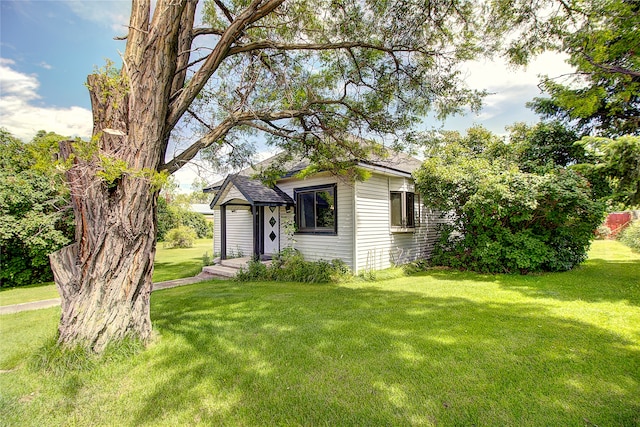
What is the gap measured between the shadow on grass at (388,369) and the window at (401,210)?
5223 millimetres

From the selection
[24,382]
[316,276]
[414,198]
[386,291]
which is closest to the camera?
[24,382]

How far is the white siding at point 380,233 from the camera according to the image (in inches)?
351

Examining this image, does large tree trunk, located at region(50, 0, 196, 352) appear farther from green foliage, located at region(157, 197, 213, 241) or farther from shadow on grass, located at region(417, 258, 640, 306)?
green foliage, located at region(157, 197, 213, 241)

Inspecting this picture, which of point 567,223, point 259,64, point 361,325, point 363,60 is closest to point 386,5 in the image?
point 363,60

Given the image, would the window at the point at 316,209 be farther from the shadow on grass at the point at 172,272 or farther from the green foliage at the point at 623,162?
the green foliage at the point at 623,162

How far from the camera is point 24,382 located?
3.02m

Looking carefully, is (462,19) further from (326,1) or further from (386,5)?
(326,1)

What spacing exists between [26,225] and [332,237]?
28.5 feet

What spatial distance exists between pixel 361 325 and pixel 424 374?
155cm

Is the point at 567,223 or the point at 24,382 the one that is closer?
the point at 24,382

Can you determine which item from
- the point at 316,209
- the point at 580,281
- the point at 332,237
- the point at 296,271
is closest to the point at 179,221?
the point at 316,209

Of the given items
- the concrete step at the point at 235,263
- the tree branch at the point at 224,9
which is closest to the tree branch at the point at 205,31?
the tree branch at the point at 224,9

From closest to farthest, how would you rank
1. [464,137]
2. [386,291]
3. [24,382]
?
1. [24,382]
2. [386,291]
3. [464,137]

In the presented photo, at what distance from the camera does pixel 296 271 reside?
869cm
